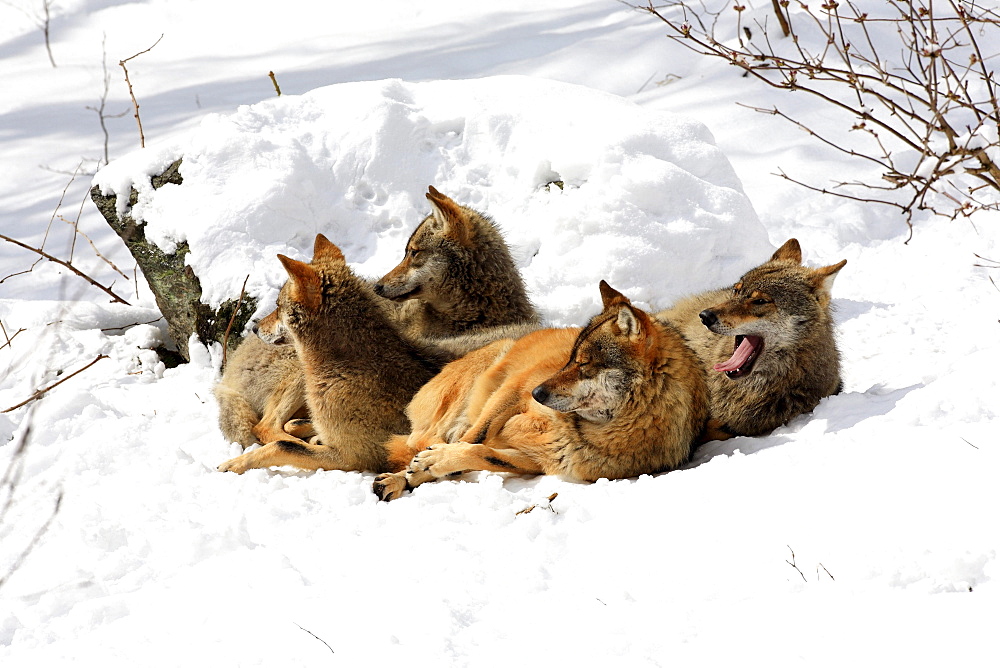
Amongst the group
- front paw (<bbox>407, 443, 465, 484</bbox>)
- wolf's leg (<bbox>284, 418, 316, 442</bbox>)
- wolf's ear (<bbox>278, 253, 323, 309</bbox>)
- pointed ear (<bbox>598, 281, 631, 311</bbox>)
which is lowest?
wolf's leg (<bbox>284, 418, 316, 442</bbox>)

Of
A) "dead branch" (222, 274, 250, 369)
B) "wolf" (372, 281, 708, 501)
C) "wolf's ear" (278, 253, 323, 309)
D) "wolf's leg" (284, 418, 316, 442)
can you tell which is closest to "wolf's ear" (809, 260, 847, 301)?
"wolf" (372, 281, 708, 501)

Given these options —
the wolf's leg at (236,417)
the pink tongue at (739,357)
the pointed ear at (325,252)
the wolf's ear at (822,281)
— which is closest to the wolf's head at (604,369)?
the pink tongue at (739,357)

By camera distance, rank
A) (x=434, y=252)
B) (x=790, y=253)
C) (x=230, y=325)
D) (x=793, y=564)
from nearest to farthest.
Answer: (x=793, y=564)
(x=790, y=253)
(x=434, y=252)
(x=230, y=325)

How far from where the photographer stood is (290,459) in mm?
5477

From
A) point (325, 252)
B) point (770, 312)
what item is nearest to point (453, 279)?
point (325, 252)

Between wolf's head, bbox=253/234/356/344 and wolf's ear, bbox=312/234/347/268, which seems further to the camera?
wolf's ear, bbox=312/234/347/268

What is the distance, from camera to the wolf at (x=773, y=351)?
5.06 metres

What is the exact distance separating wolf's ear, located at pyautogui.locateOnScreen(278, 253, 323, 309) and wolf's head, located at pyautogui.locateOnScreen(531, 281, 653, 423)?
173 centimetres

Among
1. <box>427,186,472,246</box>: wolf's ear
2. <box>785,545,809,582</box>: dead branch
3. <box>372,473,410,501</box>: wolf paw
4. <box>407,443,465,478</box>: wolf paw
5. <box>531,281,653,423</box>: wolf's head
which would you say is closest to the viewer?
<box>785,545,809,582</box>: dead branch

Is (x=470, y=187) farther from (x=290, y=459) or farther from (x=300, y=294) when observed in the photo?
(x=290, y=459)

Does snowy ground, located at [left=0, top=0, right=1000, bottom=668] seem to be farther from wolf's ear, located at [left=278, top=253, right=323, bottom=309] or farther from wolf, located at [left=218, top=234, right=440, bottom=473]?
wolf's ear, located at [left=278, top=253, right=323, bottom=309]

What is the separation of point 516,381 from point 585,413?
61cm

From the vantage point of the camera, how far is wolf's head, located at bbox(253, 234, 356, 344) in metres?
5.50

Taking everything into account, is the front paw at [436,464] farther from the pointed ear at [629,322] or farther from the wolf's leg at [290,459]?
the pointed ear at [629,322]
